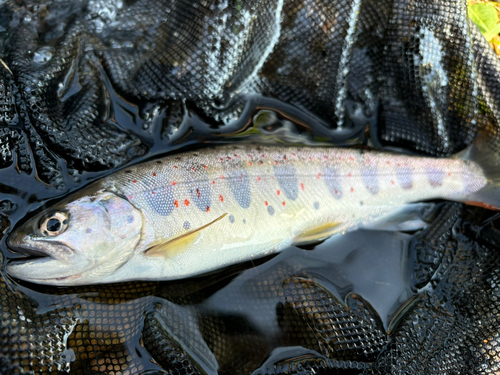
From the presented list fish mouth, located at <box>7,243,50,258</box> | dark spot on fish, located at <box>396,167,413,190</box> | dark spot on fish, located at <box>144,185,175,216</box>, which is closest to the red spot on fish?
dark spot on fish, located at <box>396,167,413,190</box>

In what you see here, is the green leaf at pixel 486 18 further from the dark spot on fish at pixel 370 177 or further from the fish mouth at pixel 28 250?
the fish mouth at pixel 28 250

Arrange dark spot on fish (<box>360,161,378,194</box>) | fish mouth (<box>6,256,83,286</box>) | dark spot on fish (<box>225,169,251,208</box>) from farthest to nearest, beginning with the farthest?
dark spot on fish (<box>360,161,378,194</box>) → dark spot on fish (<box>225,169,251,208</box>) → fish mouth (<box>6,256,83,286</box>)

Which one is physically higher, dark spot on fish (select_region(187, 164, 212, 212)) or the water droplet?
the water droplet

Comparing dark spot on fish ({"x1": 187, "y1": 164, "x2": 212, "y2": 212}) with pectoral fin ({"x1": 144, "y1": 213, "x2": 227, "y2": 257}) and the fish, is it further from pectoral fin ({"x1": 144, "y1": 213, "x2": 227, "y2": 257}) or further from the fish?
pectoral fin ({"x1": 144, "y1": 213, "x2": 227, "y2": 257})

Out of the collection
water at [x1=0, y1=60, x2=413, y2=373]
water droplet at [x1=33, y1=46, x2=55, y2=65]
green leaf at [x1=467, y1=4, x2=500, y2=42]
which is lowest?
water at [x1=0, y1=60, x2=413, y2=373]

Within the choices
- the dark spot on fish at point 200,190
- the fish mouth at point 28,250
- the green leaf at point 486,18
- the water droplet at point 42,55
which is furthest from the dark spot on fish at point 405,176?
the water droplet at point 42,55

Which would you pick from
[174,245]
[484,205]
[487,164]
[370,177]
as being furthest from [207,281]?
[487,164]

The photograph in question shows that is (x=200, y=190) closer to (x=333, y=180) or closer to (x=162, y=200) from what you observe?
(x=162, y=200)
